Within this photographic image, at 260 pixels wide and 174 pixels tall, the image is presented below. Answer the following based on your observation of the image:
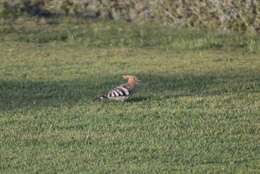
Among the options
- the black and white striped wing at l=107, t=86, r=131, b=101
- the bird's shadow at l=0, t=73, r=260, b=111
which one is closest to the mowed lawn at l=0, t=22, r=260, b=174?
the bird's shadow at l=0, t=73, r=260, b=111

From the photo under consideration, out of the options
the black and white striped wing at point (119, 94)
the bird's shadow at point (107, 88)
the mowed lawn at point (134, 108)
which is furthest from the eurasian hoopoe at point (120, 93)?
the bird's shadow at point (107, 88)

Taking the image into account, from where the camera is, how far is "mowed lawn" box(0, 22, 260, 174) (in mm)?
9828

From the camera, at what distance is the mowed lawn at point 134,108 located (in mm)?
9828

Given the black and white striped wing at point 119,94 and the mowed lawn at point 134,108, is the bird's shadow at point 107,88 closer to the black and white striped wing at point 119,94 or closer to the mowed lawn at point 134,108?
the mowed lawn at point 134,108

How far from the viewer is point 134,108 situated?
13117 millimetres

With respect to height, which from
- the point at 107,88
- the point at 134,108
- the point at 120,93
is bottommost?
the point at 107,88

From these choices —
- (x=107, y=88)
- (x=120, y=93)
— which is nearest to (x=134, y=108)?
(x=120, y=93)

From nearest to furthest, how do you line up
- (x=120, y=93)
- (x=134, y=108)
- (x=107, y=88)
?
(x=134, y=108)
(x=120, y=93)
(x=107, y=88)

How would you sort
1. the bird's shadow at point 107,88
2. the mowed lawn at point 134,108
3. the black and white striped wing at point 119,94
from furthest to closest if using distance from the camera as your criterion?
the bird's shadow at point 107,88 < the black and white striped wing at point 119,94 < the mowed lawn at point 134,108

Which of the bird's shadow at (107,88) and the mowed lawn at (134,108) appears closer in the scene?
the mowed lawn at (134,108)

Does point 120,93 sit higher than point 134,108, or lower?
higher

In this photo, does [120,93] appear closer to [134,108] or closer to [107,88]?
[134,108]

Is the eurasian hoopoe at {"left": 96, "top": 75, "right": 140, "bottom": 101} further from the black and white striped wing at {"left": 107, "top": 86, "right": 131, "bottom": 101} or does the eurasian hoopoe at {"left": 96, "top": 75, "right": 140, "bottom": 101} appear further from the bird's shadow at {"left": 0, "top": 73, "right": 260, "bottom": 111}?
the bird's shadow at {"left": 0, "top": 73, "right": 260, "bottom": 111}

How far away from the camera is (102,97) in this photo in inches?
533
